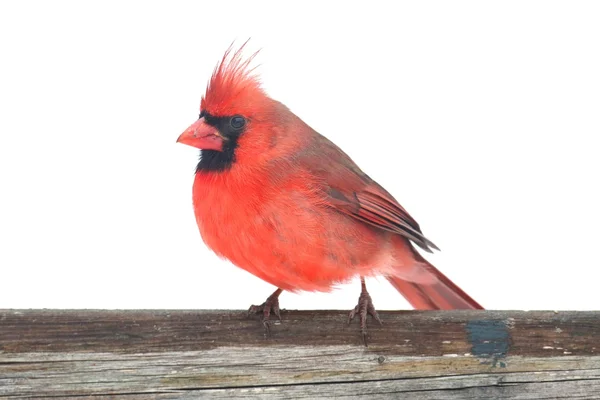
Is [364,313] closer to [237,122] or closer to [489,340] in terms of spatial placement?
[489,340]

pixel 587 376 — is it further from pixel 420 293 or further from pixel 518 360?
pixel 420 293

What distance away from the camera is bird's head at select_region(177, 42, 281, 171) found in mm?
2211

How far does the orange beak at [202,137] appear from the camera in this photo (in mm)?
2164

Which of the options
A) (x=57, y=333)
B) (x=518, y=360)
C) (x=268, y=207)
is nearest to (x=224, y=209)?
(x=268, y=207)

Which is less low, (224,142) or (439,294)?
(224,142)

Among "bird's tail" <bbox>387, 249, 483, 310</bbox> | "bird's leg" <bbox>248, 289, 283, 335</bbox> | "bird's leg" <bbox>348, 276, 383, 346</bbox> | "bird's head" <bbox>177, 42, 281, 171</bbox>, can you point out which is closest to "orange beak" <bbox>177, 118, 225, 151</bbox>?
"bird's head" <bbox>177, 42, 281, 171</bbox>

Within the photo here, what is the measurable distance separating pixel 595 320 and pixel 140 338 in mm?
1042

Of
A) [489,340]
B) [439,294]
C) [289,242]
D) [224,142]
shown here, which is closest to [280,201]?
[289,242]

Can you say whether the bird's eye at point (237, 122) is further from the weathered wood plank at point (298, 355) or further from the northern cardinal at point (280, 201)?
the weathered wood plank at point (298, 355)

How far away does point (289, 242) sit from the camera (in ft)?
6.79

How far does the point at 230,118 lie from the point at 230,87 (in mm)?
79

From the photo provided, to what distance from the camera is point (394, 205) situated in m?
2.42

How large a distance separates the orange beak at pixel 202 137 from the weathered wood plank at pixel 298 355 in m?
0.46

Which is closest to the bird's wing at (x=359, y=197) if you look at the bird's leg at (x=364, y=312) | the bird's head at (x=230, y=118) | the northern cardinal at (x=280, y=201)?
the northern cardinal at (x=280, y=201)
